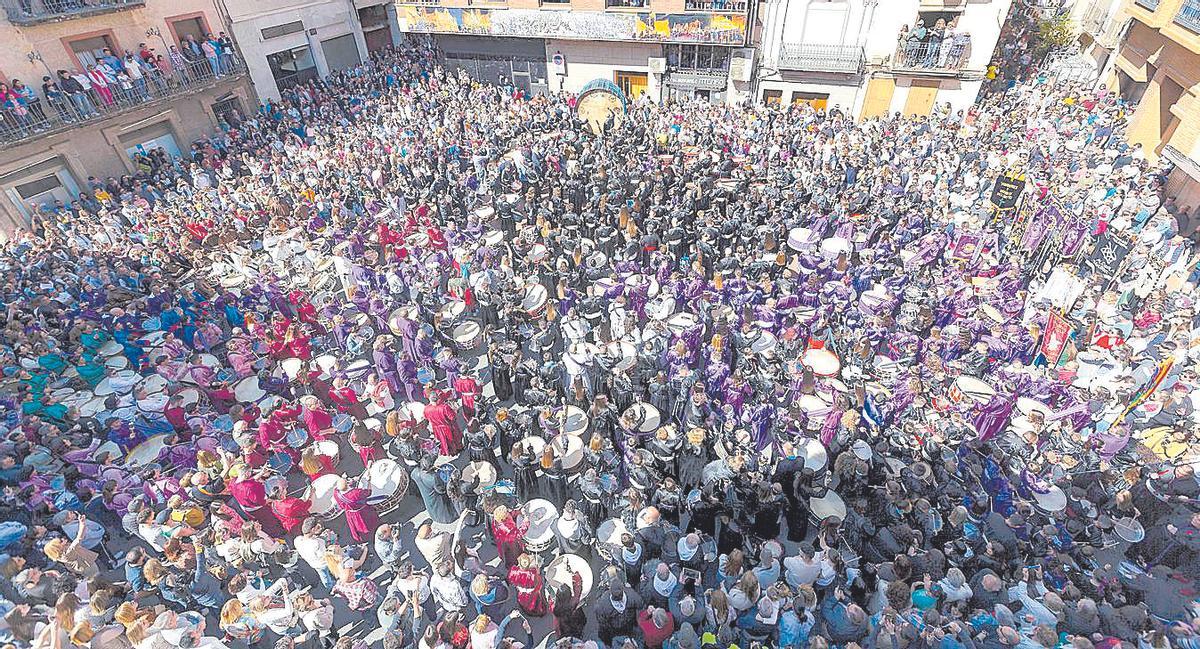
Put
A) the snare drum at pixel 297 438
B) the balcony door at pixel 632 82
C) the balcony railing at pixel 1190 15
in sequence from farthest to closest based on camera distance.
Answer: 1. the balcony door at pixel 632 82
2. the balcony railing at pixel 1190 15
3. the snare drum at pixel 297 438

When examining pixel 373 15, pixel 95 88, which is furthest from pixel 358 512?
pixel 373 15

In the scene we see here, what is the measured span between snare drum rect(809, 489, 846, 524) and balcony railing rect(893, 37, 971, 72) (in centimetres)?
2126

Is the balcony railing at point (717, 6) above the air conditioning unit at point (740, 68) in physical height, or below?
above

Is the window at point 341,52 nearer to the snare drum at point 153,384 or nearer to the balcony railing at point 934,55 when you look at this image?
the snare drum at point 153,384

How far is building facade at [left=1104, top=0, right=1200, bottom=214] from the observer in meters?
16.5

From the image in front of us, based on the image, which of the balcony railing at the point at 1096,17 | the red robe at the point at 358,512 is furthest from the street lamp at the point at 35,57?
the balcony railing at the point at 1096,17

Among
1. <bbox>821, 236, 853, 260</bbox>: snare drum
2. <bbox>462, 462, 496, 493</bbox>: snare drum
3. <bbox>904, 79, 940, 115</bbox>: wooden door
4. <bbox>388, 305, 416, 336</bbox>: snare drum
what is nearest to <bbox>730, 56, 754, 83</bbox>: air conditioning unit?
<bbox>904, 79, 940, 115</bbox>: wooden door

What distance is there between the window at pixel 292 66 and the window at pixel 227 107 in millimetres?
2973

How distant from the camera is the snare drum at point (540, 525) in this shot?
24.8ft

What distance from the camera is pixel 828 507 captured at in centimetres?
799

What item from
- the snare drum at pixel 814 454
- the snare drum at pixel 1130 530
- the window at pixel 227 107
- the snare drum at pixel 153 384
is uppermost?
the window at pixel 227 107

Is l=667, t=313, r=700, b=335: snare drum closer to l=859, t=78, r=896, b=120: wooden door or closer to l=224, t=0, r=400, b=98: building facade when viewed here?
l=859, t=78, r=896, b=120: wooden door

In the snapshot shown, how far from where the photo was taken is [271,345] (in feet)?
36.2

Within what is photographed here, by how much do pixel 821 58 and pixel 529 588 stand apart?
2443 centimetres
